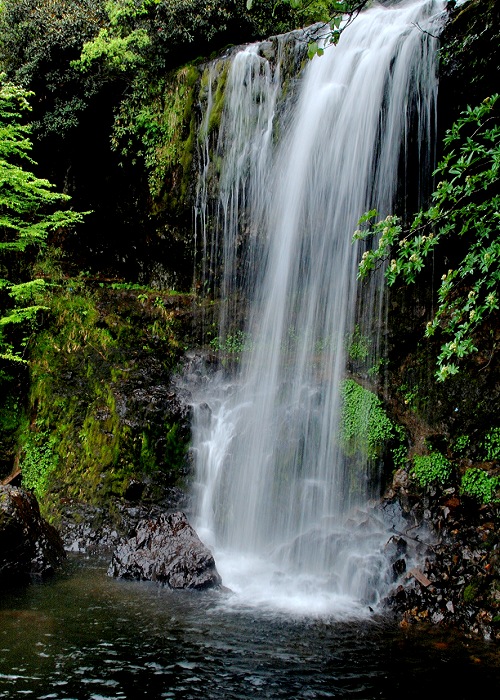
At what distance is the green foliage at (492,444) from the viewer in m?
7.25

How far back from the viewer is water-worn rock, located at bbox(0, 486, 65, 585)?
649cm

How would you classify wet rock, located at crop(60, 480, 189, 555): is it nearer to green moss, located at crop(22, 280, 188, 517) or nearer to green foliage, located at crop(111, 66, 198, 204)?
green moss, located at crop(22, 280, 188, 517)

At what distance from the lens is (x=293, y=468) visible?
8.35 meters

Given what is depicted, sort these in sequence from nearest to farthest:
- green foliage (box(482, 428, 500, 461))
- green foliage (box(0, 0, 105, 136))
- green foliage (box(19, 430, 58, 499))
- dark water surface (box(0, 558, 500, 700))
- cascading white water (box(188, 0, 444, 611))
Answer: dark water surface (box(0, 558, 500, 700)) < green foliage (box(482, 428, 500, 461)) < cascading white water (box(188, 0, 444, 611)) < green foliage (box(19, 430, 58, 499)) < green foliage (box(0, 0, 105, 136))

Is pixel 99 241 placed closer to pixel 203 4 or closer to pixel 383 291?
pixel 203 4

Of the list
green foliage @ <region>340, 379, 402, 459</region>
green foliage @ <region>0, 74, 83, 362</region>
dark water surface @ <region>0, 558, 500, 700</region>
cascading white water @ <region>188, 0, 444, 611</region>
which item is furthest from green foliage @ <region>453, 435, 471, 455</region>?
green foliage @ <region>0, 74, 83, 362</region>

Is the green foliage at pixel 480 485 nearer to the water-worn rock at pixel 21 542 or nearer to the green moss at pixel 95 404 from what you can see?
the green moss at pixel 95 404

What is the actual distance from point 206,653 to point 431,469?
13.9 feet

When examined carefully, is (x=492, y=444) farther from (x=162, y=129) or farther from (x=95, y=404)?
(x=162, y=129)

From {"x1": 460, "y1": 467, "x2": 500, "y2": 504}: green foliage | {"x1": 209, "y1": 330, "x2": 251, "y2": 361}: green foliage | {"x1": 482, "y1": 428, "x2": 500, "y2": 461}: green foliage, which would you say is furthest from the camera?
{"x1": 209, "y1": 330, "x2": 251, "y2": 361}: green foliage

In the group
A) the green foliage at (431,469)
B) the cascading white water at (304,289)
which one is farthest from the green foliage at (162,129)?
the green foliage at (431,469)

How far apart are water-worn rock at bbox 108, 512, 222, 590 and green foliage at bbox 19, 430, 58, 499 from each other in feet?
8.78

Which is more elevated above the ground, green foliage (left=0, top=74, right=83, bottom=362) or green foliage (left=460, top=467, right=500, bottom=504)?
green foliage (left=0, top=74, right=83, bottom=362)

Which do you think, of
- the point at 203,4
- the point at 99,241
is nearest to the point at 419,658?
the point at 99,241
